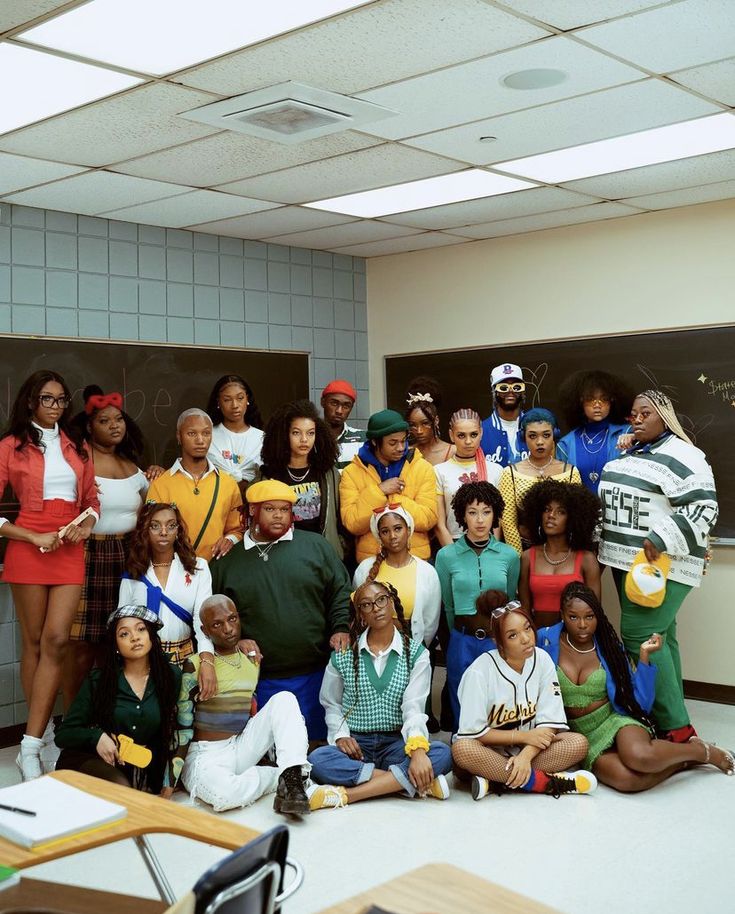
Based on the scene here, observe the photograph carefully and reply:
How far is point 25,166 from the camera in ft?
13.6

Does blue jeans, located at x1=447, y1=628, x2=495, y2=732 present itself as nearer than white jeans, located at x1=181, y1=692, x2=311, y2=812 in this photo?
No

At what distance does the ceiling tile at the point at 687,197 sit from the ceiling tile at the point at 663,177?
0.09 m

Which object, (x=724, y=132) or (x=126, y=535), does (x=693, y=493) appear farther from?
(x=126, y=535)

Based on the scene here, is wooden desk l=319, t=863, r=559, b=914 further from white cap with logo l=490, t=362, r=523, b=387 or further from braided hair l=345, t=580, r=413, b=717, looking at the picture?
white cap with logo l=490, t=362, r=523, b=387

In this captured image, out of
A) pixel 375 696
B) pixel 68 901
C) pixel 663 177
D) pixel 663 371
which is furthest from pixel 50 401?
pixel 663 371

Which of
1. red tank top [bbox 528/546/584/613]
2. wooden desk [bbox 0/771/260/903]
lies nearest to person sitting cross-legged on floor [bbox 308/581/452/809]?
red tank top [bbox 528/546/584/613]

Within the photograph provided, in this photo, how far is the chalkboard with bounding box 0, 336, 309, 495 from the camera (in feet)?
16.4

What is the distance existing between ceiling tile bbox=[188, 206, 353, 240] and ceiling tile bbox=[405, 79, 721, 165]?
125 centimetres

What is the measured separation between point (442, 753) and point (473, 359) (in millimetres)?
2790

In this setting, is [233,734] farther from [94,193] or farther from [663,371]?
[663,371]

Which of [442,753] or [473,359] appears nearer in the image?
[442,753]

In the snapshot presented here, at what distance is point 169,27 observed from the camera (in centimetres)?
271

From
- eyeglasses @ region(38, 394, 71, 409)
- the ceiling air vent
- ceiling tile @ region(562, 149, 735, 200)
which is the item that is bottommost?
eyeglasses @ region(38, 394, 71, 409)

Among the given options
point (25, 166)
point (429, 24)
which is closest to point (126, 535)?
point (25, 166)
